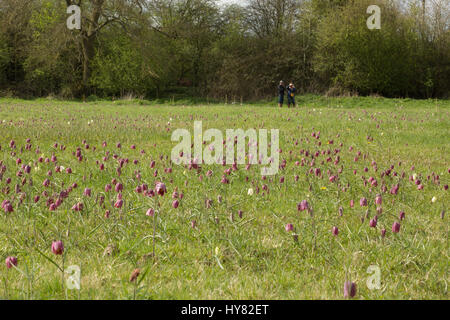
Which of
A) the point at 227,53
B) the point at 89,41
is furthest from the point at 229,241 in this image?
the point at 227,53

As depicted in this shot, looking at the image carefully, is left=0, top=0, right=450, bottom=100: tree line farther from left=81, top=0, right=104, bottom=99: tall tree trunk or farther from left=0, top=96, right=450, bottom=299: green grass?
left=0, top=96, right=450, bottom=299: green grass

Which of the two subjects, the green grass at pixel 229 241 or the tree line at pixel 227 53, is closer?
the green grass at pixel 229 241

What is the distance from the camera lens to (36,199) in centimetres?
354

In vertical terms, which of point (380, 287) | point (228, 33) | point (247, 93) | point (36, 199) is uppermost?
point (228, 33)

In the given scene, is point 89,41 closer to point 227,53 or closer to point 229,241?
point 227,53

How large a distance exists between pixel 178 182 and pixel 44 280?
2599 mm

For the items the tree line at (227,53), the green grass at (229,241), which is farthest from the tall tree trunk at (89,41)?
the green grass at (229,241)

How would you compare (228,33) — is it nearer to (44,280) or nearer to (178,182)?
(178,182)

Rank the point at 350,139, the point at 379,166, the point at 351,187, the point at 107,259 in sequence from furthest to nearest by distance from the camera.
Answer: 1. the point at 350,139
2. the point at 379,166
3. the point at 351,187
4. the point at 107,259

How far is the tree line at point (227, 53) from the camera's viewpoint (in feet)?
104

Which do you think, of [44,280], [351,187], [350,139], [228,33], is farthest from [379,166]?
[228,33]

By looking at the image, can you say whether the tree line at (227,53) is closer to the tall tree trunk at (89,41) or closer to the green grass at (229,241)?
the tall tree trunk at (89,41)

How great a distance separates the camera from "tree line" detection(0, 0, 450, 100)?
31.5m

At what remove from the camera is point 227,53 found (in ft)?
118
